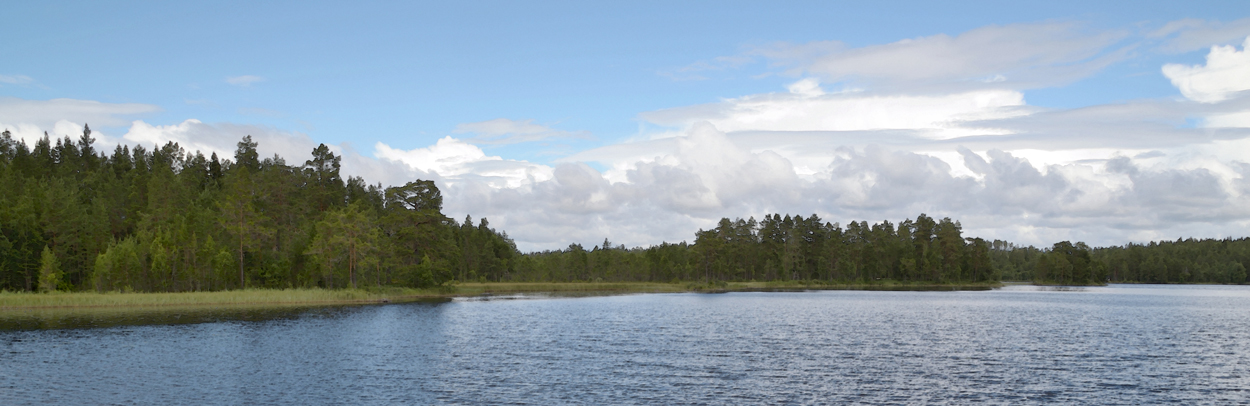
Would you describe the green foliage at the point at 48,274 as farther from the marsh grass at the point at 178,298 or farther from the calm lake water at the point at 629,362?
the calm lake water at the point at 629,362

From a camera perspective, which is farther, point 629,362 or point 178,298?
point 178,298

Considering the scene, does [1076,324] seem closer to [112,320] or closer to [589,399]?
[589,399]

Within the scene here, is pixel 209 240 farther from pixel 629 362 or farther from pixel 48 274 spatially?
pixel 629 362

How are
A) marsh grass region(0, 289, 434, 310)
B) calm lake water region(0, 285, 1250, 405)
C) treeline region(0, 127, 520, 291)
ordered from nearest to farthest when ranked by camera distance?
calm lake water region(0, 285, 1250, 405) → marsh grass region(0, 289, 434, 310) → treeline region(0, 127, 520, 291)

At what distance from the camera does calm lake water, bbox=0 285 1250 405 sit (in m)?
38.6

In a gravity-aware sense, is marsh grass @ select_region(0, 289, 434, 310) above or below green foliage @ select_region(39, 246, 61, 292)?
below

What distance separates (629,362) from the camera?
165 feet

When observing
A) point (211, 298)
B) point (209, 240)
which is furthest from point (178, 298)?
point (209, 240)

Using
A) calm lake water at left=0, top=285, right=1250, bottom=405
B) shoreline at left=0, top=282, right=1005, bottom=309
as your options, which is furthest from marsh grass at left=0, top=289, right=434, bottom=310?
calm lake water at left=0, top=285, right=1250, bottom=405

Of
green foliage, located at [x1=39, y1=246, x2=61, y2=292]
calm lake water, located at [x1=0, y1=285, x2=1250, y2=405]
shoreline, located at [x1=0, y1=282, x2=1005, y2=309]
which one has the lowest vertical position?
calm lake water, located at [x1=0, y1=285, x2=1250, y2=405]

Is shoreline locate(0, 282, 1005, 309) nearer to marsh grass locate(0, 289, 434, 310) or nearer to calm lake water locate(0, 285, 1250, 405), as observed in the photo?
marsh grass locate(0, 289, 434, 310)

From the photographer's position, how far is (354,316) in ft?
291

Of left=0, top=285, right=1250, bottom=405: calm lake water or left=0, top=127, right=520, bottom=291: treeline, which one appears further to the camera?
left=0, top=127, right=520, bottom=291: treeline

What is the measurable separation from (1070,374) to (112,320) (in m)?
85.6
